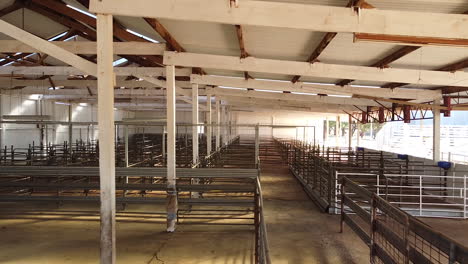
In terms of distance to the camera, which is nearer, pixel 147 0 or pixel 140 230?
pixel 147 0

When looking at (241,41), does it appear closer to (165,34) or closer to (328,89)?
(165,34)

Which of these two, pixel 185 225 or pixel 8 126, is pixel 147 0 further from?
pixel 8 126

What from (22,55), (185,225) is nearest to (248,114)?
(22,55)

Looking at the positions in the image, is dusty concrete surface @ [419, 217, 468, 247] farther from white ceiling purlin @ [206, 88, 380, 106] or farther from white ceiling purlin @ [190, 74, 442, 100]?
white ceiling purlin @ [206, 88, 380, 106]

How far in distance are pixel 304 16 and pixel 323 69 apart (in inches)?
121

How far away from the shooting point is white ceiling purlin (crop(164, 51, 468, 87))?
6.76 metres

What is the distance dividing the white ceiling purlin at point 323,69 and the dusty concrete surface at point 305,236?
3208 millimetres

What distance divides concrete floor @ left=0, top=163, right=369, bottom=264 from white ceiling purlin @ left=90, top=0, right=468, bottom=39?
137 inches

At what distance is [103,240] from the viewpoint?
420 centimetres

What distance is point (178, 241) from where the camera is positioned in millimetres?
6113

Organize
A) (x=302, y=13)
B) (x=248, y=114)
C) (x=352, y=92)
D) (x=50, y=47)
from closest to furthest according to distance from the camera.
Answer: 1. (x=302, y=13)
2. (x=50, y=47)
3. (x=352, y=92)
4. (x=248, y=114)

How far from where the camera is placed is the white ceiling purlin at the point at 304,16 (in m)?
3.90

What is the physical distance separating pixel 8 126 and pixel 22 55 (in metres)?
6.42

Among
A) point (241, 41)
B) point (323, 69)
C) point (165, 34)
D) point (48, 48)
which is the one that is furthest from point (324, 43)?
point (48, 48)
